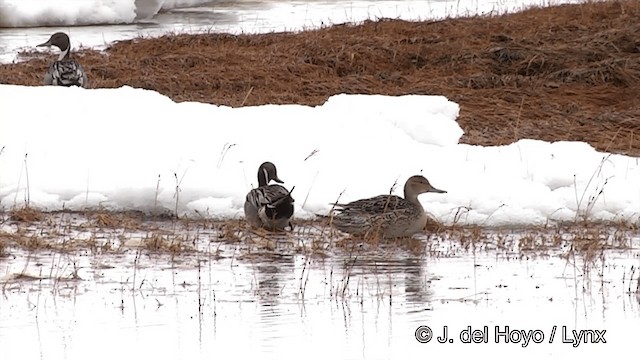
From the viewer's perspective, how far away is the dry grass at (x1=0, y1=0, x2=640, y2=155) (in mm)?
15469

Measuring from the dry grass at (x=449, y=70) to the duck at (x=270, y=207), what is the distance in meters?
4.17

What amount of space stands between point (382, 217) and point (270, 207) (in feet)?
2.75

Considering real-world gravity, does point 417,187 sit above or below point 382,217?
above

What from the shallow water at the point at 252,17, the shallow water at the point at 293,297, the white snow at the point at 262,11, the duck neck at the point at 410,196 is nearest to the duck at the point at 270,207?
the shallow water at the point at 293,297

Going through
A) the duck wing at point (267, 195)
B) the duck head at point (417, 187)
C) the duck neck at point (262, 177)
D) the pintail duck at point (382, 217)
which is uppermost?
the duck neck at point (262, 177)

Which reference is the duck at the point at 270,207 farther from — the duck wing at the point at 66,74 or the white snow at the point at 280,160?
the duck wing at the point at 66,74

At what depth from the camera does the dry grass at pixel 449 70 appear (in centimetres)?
1547

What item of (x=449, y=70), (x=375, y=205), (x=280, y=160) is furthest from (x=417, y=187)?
(x=449, y=70)

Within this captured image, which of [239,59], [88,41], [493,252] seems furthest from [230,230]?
[88,41]

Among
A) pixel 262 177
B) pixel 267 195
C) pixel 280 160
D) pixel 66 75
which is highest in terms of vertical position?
pixel 66 75

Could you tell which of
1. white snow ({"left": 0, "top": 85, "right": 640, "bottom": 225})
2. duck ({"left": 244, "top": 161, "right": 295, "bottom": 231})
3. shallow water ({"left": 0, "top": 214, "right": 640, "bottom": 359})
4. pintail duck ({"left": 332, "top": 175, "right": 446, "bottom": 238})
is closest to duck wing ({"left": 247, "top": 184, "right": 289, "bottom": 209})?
duck ({"left": 244, "top": 161, "right": 295, "bottom": 231})

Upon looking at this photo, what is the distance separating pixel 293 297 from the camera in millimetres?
8477

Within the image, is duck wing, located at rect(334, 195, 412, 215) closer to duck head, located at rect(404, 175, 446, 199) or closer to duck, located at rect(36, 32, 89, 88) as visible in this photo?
duck head, located at rect(404, 175, 446, 199)

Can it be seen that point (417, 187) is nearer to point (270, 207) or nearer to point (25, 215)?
point (270, 207)
